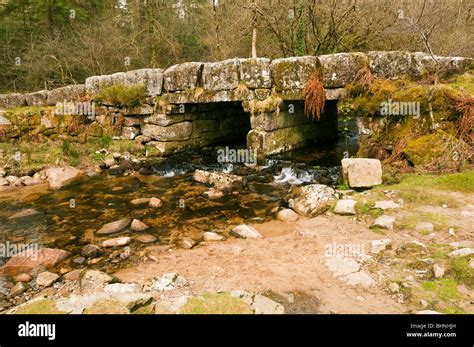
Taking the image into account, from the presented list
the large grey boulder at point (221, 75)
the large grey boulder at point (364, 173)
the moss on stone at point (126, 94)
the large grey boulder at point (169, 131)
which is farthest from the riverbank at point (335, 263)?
the moss on stone at point (126, 94)

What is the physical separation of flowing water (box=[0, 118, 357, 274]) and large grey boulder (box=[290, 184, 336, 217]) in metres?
0.37

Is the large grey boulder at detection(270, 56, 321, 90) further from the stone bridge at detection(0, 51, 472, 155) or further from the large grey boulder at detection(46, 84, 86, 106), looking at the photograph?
the large grey boulder at detection(46, 84, 86, 106)

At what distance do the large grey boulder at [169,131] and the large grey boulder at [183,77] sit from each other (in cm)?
109

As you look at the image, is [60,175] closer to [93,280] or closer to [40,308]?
[93,280]

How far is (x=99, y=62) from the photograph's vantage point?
14469 millimetres

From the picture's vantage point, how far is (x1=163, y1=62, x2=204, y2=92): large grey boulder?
9641mm

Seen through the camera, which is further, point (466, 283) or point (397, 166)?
point (397, 166)

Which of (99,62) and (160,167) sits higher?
(99,62)

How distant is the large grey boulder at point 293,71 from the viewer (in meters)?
8.05

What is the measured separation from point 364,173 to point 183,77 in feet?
19.0

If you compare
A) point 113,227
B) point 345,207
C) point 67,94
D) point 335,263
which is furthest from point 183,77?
point 335,263

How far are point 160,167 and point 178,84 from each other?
2409 millimetres
